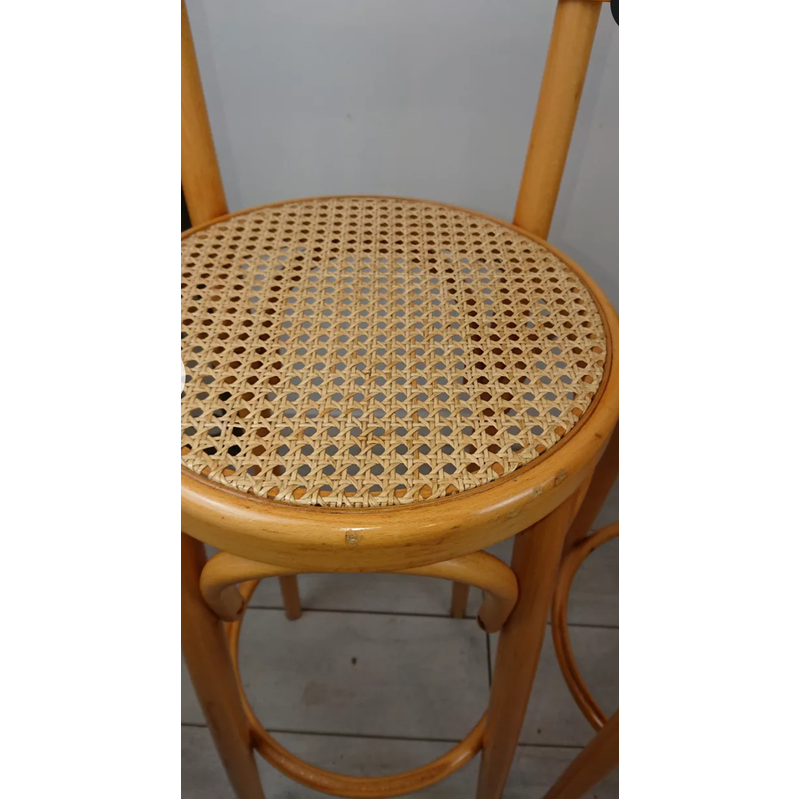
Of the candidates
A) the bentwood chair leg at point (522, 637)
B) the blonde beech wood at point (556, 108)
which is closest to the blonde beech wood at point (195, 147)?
the blonde beech wood at point (556, 108)

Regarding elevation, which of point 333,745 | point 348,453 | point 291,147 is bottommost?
point 333,745

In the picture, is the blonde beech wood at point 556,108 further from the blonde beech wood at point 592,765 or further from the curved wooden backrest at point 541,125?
the blonde beech wood at point 592,765

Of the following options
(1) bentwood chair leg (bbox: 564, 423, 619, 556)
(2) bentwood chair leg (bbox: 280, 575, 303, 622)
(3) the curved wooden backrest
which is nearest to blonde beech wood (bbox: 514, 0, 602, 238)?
(3) the curved wooden backrest

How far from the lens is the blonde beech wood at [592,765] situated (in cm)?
51

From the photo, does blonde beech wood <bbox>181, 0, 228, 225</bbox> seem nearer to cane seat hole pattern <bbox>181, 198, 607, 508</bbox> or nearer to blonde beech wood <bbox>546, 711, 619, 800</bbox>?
cane seat hole pattern <bbox>181, 198, 607, 508</bbox>

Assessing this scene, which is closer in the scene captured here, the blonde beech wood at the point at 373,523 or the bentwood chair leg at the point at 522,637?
the blonde beech wood at the point at 373,523

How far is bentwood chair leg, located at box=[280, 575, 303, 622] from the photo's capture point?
81cm

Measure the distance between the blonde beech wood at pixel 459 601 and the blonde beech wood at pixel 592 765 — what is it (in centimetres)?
25

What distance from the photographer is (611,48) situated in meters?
0.65

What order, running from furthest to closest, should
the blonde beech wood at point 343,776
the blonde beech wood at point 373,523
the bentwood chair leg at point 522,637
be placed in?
the blonde beech wood at point 343,776 < the bentwood chair leg at point 522,637 < the blonde beech wood at point 373,523

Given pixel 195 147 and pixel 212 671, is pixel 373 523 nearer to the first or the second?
pixel 212 671
